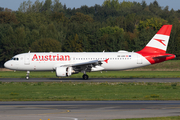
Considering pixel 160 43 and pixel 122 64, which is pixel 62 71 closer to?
pixel 122 64

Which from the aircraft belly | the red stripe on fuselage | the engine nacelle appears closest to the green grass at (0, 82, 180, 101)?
the engine nacelle

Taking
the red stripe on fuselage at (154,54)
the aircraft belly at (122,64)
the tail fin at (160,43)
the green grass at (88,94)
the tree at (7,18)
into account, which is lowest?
the green grass at (88,94)

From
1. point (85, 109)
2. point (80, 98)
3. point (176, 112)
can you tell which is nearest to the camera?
point (176, 112)

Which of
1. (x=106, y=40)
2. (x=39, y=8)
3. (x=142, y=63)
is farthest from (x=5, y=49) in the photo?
(x=39, y=8)

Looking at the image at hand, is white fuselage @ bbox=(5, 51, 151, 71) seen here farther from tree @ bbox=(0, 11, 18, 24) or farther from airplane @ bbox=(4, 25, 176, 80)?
tree @ bbox=(0, 11, 18, 24)

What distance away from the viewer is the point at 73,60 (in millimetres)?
43469

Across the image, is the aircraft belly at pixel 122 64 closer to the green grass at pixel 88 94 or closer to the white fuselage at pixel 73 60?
the white fuselage at pixel 73 60

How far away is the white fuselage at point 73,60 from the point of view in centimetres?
4322

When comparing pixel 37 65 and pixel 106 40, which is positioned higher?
pixel 106 40

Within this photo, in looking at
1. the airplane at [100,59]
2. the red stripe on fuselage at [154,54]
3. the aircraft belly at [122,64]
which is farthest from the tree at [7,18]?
the red stripe on fuselage at [154,54]

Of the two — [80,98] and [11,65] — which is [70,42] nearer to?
[11,65]

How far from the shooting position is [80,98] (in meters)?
24.0

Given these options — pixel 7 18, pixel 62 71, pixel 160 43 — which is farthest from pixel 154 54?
pixel 7 18

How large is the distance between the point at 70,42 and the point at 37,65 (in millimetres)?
60205
